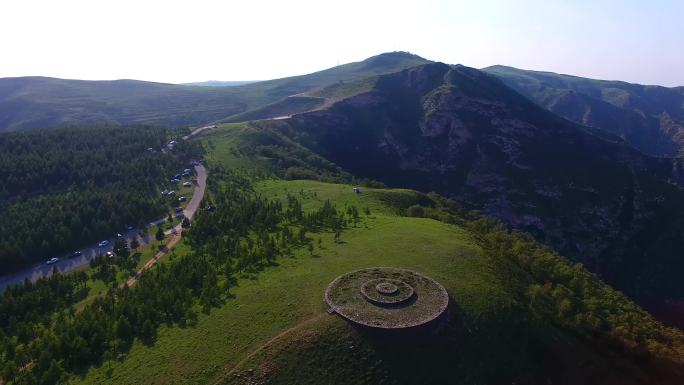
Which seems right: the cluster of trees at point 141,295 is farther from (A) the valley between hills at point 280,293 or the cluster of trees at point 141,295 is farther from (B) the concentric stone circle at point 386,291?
(B) the concentric stone circle at point 386,291

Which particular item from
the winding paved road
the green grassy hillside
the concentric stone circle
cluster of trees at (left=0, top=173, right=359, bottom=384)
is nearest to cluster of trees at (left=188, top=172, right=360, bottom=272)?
cluster of trees at (left=0, top=173, right=359, bottom=384)

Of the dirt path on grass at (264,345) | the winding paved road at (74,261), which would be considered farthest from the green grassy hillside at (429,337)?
the winding paved road at (74,261)

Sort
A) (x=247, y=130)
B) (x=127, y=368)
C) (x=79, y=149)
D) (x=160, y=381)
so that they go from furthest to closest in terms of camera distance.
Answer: (x=247, y=130)
(x=79, y=149)
(x=127, y=368)
(x=160, y=381)

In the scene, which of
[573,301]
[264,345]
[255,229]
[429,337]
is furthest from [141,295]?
[573,301]

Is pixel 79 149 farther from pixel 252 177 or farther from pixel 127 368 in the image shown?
pixel 127 368

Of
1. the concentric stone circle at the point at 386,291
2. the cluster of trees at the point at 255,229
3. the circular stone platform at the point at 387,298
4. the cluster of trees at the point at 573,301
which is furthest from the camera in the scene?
the cluster of trees at the point at 255,229

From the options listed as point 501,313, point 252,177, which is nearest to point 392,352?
point 501,313
